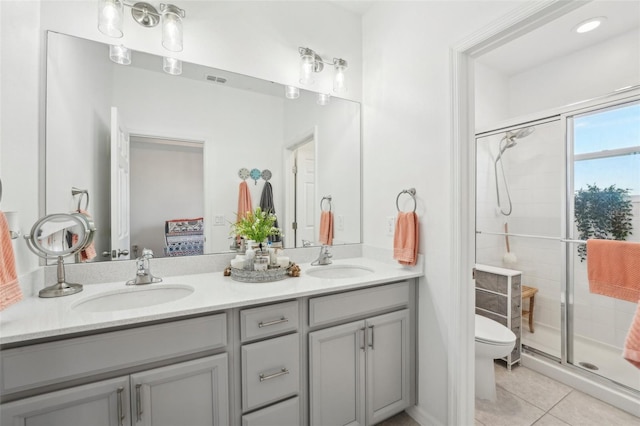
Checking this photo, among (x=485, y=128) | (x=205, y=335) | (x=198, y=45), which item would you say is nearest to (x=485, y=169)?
(x=485, y=128)

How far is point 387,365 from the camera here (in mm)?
1602

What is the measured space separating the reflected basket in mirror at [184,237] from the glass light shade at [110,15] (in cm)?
98

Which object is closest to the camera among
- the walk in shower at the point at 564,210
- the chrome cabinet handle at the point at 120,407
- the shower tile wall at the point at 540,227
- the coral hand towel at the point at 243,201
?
the chrome cabinet handle at the point at 120,407

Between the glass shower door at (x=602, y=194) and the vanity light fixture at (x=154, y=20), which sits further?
the glass shower door at (x=602, y=194)

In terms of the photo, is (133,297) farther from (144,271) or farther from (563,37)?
(563,37)

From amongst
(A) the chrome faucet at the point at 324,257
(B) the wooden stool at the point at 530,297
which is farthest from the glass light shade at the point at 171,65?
(B) the wooden stool at the point at 530,297

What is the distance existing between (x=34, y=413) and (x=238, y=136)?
1.48 m

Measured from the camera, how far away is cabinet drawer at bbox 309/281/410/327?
139cm

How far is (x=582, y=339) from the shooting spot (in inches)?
92.3

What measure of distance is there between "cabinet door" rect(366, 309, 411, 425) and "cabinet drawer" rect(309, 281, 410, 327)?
6 cm

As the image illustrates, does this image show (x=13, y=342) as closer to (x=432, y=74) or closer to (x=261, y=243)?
(x=261, y=243)

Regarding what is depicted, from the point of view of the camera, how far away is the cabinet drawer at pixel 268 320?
1207 mm

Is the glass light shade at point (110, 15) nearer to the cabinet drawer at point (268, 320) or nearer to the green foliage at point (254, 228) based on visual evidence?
the green foliage at point (254, 228)

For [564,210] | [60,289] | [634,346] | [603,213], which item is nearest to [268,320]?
[60,289]
